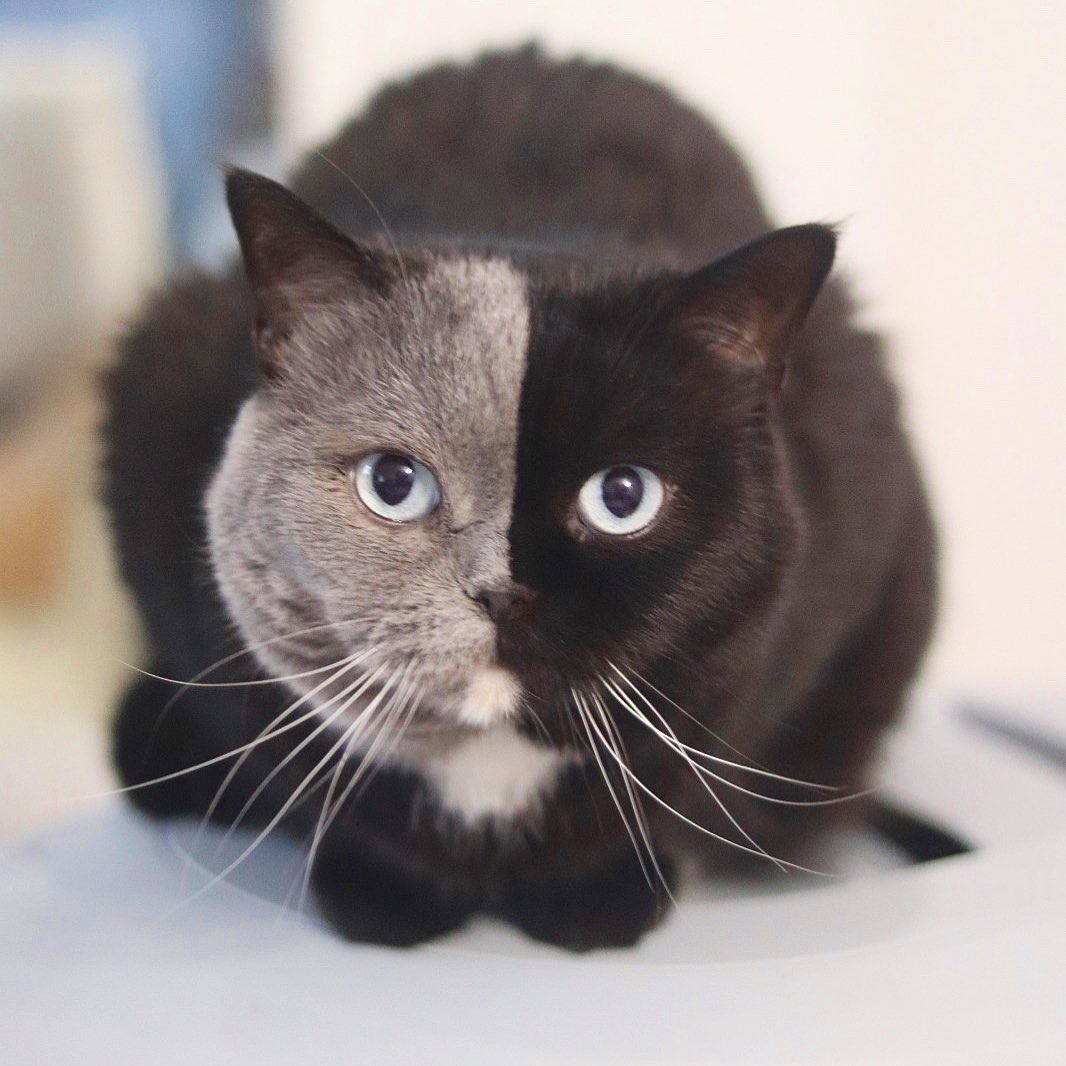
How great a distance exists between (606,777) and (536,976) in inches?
6.1

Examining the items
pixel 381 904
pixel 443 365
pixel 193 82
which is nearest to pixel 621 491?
pixel 443 365

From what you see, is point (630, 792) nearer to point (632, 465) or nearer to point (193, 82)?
point (632, 465)

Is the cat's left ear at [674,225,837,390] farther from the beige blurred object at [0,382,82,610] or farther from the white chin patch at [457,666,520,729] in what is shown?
the beige blurred object at [0,382,82,610]

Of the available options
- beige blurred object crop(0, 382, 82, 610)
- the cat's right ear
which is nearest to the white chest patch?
the cat's right ear

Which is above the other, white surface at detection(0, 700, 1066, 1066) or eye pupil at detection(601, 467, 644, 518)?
eye pupil at detection(601, 467, 644, 518)

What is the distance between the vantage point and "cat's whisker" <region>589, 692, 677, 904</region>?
0.69m

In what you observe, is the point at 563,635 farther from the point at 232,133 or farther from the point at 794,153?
the point at 794,153

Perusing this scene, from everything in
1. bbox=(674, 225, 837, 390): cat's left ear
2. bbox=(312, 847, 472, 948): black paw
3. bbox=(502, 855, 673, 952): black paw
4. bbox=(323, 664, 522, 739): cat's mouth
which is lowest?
bbox=(312, 847, 472, 948): black paw

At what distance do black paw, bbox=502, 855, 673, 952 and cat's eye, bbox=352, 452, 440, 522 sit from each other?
30 centimetres

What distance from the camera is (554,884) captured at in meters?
0.83

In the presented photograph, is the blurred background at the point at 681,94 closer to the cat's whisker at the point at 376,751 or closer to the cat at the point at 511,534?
the cat at the point at 511,534

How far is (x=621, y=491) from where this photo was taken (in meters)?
0.67

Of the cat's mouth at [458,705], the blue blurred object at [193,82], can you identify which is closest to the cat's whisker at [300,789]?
the cat's mouth at [458,705]

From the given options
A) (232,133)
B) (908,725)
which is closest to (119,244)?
(232,133)
